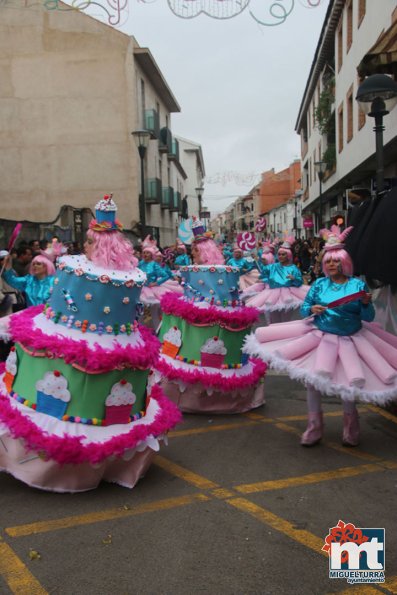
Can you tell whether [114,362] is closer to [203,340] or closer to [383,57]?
[203,340]

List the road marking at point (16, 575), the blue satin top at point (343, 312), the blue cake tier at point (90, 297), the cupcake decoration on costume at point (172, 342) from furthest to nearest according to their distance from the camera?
1. the cupcake decoration on costume at point (172, 342)
2. the blue satin top at point (343, 312)
3. the blue cake tier at point (90, 297)
4. the road marking at point (16, 575)

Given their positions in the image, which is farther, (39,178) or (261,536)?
(39,178)

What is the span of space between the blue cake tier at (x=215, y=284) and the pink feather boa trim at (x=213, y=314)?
0.12 m

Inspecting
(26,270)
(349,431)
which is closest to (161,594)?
(349,431)

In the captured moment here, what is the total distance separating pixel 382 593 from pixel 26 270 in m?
6.82

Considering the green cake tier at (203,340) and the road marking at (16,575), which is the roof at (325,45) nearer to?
the green cake tier at (203,340)

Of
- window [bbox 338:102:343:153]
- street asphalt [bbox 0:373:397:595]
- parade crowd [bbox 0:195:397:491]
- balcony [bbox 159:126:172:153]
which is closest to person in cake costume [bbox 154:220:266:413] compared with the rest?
parade crowd [bbox 0:195:397:491]

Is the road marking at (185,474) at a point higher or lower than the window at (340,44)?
lower

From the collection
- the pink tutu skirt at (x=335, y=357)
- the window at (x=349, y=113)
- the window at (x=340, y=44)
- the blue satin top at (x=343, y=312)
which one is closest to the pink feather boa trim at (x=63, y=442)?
the pink tutu skirt at (x=335, y=357)

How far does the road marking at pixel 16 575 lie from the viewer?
10.0 feet

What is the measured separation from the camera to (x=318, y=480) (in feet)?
14.8

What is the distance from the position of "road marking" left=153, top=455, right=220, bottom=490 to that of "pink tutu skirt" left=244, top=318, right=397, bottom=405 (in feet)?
3.66

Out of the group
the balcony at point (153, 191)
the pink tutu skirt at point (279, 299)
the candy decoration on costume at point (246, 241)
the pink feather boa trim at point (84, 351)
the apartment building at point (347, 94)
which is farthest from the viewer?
the balcony at point (153, 191)

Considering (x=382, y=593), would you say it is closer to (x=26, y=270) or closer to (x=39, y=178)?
(x=26, y=270)
